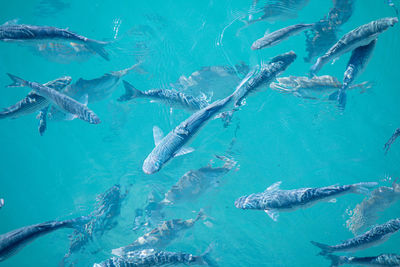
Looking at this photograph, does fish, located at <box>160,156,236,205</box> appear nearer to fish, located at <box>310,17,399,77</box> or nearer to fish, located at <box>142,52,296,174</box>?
fish, located at <box>142,52,296,174</box>

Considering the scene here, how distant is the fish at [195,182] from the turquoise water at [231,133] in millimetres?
1101

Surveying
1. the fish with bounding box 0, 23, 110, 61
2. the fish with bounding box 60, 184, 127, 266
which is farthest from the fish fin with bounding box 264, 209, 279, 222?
the fish with bounding box 0, 23, 110, 61

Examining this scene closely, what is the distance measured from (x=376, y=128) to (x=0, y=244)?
16.4 metres

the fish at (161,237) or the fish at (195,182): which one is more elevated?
the fish at (195,182)

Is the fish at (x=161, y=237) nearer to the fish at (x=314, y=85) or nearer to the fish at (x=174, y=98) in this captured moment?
the fish at (x=174, y=98)

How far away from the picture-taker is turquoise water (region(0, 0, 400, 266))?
9.70 metres

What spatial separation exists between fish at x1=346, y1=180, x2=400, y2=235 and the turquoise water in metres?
1.88

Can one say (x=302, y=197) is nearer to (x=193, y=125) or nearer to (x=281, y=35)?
(x=193, y=125)

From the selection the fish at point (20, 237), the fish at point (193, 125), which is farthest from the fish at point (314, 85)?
the fish at point (20, 237)

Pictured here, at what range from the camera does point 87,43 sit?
5355mm

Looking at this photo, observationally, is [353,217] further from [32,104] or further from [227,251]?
[32,104]

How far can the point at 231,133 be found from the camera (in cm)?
1002

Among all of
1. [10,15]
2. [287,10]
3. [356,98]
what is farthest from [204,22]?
[10,15]

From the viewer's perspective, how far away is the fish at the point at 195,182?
6.64m
